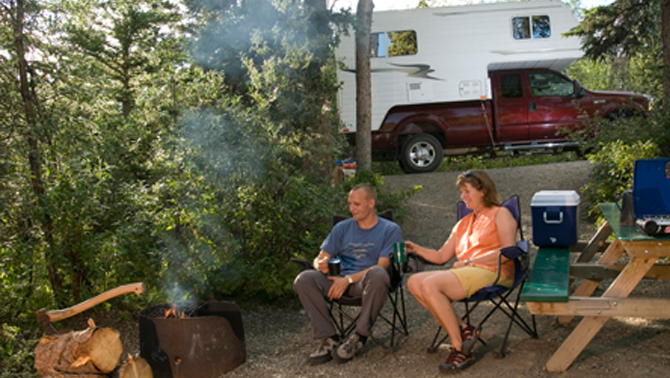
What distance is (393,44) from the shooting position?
10.4m

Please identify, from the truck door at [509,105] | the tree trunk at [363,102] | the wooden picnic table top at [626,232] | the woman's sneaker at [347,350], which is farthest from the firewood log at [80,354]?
the truck door at [509,105]

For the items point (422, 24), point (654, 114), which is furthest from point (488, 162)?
point (654, 114)

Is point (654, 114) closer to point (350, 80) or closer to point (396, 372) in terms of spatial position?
point (350, 80)

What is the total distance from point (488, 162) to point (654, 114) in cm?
469

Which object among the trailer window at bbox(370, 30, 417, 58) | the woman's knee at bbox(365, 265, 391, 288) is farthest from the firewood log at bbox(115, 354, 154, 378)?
the trailer window at bbox(370, 30, 417, 58)

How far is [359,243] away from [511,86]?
7058 mm

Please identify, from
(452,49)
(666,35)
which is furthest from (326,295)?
(452,49)

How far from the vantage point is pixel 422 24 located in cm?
1040

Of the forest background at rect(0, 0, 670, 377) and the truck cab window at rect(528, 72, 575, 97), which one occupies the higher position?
the truck cab window at rect(528, 72, 575, 97)

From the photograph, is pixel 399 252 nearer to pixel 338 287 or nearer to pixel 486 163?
pixel 338 287

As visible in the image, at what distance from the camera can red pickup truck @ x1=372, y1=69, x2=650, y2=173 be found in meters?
10.3

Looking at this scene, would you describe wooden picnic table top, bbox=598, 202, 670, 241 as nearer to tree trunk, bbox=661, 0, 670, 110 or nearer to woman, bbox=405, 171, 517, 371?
woman, bbox=405, 171, 517, 371

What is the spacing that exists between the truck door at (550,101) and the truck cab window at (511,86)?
6.6 inches

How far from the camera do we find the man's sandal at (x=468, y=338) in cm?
346
